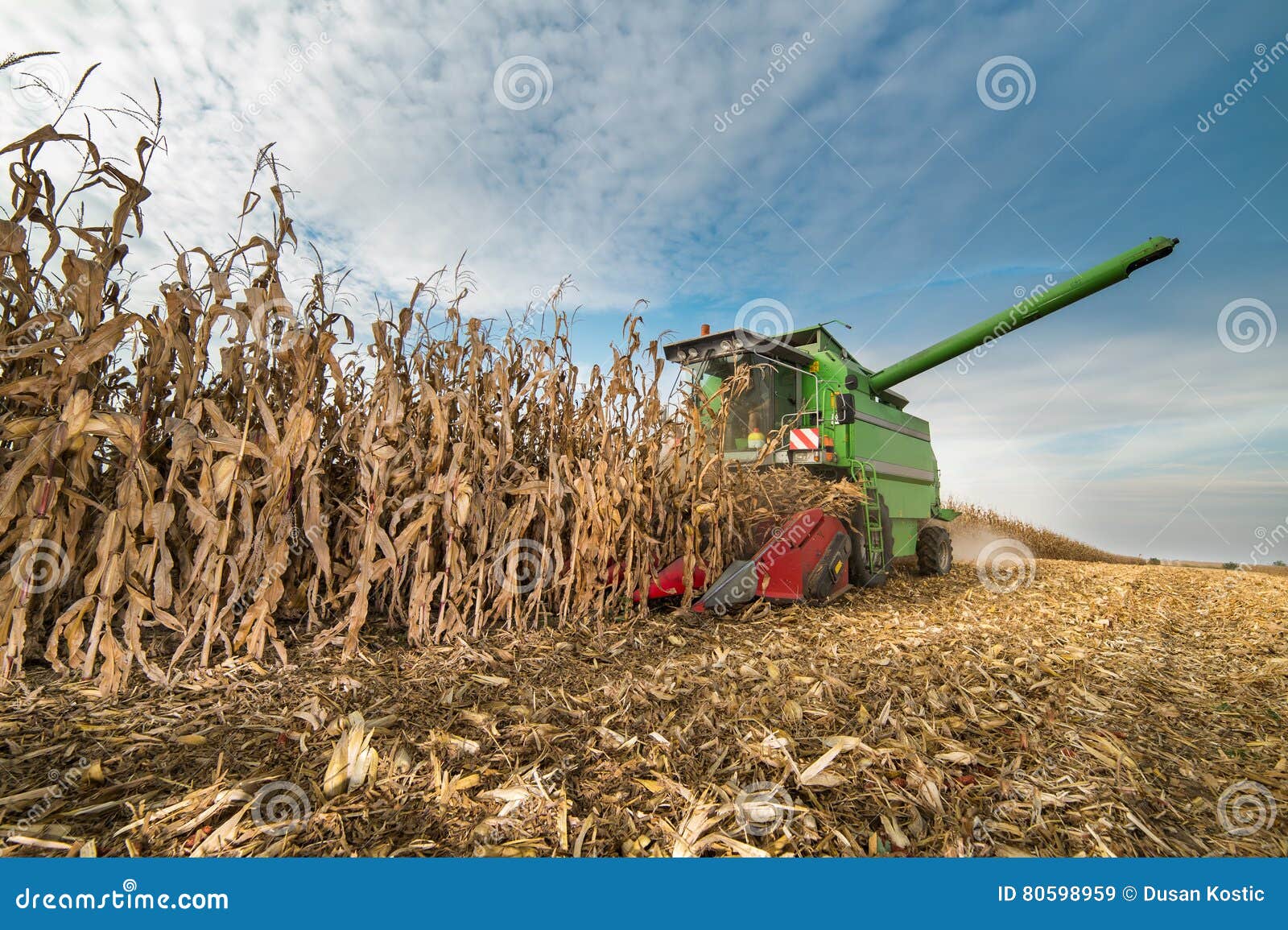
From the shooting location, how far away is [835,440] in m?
6.40

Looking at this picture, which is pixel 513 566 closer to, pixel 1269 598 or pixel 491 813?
pixel 491 813

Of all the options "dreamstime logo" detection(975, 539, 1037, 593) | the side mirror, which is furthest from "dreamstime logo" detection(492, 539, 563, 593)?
"dreamstime logo" detection(975, 539, 1037, 593)

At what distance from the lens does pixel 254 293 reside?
283 centimetres

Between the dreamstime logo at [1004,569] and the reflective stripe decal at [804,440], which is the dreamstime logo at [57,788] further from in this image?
the dreamstime logo at [1004,569]

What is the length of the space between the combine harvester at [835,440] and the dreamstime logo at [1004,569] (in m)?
0.69

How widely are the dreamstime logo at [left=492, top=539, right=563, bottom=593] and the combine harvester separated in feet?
2.72

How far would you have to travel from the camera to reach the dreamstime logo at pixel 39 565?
8.31 ft

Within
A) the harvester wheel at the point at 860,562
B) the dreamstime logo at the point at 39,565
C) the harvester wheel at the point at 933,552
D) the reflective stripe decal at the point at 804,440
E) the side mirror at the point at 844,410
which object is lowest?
the dreamstime logo at the point at 39,565

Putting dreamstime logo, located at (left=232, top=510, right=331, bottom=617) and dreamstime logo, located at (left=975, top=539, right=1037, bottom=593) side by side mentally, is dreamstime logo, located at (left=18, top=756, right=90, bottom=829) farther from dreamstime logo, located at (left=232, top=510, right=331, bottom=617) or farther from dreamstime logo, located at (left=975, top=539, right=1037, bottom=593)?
dreamstime logo, located at (left=975, top=539, right=1037, bottom=593)

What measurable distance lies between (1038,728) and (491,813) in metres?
2.17

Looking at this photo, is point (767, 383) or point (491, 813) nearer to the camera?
point (491, 813)

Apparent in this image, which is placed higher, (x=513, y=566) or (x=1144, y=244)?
(x=1144, y=244)

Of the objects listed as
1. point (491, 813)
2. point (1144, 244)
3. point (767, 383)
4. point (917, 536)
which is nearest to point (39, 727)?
point (491, 813)

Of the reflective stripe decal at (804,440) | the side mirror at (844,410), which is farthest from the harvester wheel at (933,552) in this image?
the reflective stripe decal at (804,440)
